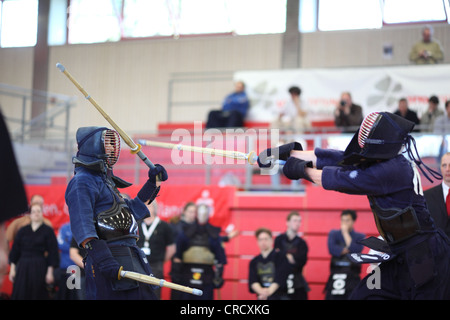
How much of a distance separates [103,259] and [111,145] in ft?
3.26

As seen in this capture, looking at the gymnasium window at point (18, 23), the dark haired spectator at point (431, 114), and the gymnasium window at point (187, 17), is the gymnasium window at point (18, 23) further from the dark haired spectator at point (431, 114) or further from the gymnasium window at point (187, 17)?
the dark haired spectator at point (431, 114)

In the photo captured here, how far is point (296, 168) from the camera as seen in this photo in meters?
4.87

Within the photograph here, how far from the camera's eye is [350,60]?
1600 cm

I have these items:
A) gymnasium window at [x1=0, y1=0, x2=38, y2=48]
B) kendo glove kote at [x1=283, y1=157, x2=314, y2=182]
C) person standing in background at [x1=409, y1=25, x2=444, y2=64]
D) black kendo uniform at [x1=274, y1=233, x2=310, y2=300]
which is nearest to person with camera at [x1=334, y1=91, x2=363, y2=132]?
person standing in background at [x1=409, y1=25, x2=444, y2=64]

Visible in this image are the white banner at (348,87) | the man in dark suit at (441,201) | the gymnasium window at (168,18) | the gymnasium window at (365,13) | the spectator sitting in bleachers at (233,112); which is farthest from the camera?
the gymnasium window at (168,18)

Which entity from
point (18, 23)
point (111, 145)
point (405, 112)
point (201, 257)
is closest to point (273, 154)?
point (111, 145)

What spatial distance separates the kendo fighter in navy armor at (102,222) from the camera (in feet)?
15.6

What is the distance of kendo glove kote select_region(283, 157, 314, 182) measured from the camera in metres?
4.86

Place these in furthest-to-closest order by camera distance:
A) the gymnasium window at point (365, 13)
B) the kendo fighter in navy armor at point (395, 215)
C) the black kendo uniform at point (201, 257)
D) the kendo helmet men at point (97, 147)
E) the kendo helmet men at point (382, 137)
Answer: the gymnasium window at point (365, 13)
the black kendo uniform at point (201, 257)
the kendo helmet men at point (97, 147)
the kendo helmet men at point (382, 137)
the kendo fighter in navy armor at point (395, 215)

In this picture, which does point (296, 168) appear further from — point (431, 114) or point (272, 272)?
point (431, 114)

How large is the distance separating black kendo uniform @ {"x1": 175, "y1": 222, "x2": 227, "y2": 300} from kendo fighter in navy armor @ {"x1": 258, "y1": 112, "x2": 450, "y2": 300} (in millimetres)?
4640

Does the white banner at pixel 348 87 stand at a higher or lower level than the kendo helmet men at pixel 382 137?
higher

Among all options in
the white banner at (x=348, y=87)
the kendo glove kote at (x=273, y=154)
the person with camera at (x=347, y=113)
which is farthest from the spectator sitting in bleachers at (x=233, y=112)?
the kendo glove kote at (x=273, y=154)

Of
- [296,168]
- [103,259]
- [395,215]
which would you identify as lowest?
[103,259]
